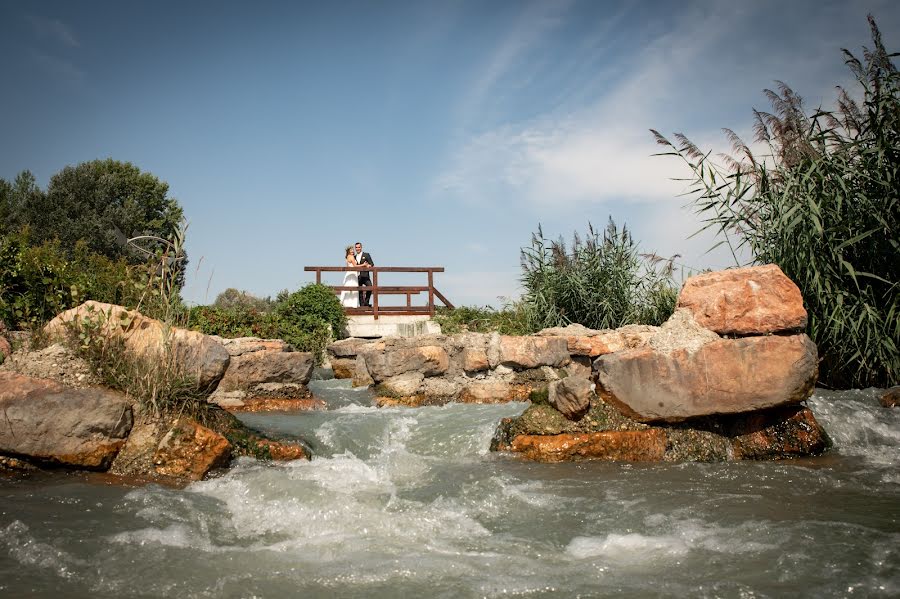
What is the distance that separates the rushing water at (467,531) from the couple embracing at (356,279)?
1236 centimetres

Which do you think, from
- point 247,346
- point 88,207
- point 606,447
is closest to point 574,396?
point 606,447

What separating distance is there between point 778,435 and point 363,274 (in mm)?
14056

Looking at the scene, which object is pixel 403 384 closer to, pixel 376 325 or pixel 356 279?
pixel 376 325

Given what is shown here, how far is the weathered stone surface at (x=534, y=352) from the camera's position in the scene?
848 cm

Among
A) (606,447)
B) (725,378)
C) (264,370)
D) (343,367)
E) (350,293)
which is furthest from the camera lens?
(350,293)

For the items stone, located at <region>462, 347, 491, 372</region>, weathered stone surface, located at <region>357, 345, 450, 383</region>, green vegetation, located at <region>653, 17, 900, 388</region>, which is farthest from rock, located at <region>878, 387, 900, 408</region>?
weathered stone surface, located at <region>357, 345, 450, 383</region>

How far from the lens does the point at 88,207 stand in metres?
27.0

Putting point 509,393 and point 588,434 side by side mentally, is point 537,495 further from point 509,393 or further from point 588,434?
point 509,393

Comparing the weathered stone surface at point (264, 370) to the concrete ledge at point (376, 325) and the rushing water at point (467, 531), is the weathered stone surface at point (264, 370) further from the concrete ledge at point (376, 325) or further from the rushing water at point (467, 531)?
the concrete ledge at point (376, 325)

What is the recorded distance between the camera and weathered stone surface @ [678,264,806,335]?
546 cm

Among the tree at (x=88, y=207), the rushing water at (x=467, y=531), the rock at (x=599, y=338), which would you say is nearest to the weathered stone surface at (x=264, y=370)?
the rock at (x=599, y=338)

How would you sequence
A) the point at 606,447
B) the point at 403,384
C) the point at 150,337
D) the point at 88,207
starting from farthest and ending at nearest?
the point at 88,207
the point at 403,384
the point at 606,447
the point at 150,337

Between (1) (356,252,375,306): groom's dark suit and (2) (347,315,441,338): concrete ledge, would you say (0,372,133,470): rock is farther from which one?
(1) (356,252,375,306): groom's dark suit

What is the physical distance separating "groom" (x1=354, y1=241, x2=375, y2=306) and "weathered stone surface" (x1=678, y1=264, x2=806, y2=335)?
43.6 feet
